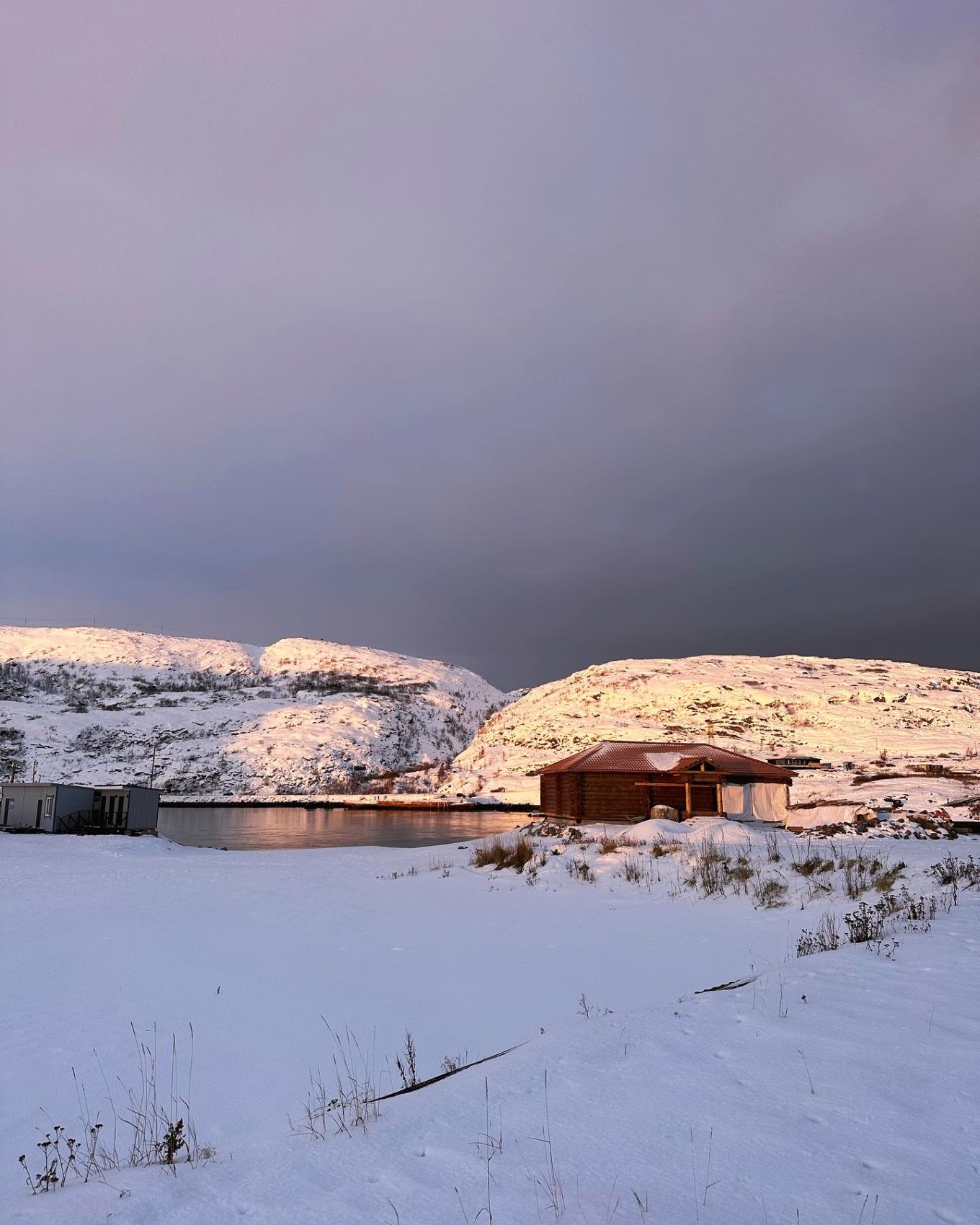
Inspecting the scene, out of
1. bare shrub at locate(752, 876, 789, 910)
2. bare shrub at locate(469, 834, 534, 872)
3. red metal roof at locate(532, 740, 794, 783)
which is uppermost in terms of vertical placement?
red metal roof at locate(532, 740, 794, 783)

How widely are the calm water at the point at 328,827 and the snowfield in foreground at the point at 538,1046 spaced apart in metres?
26.7

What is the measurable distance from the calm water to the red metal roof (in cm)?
814

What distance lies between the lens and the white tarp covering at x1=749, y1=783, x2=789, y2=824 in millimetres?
38656

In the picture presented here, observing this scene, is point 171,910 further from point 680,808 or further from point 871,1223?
point 680,808

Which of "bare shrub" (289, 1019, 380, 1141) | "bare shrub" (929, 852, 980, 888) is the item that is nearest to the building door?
"bare shrub" (929, 852, 980, 888)

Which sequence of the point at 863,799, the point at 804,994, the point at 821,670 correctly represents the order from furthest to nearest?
the point at 821,670 → the point at 863,799 → the point at 804,994

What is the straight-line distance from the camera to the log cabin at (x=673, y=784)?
3878 cm

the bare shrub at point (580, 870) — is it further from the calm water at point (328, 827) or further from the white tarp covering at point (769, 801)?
the white tarp covering at point (769, 801)

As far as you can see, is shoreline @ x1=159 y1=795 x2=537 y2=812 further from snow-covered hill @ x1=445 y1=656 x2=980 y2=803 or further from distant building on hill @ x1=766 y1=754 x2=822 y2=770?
distant building on hill @ x1=766 y1=754 x2=822 y2=770

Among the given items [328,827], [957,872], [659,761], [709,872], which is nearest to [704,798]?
[659,761]

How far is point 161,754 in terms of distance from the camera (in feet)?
419

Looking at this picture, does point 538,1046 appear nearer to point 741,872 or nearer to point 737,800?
point 741,872

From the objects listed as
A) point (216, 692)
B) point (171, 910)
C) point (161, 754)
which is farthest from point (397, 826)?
point (216, 692)

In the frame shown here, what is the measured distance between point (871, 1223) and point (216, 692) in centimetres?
20069
